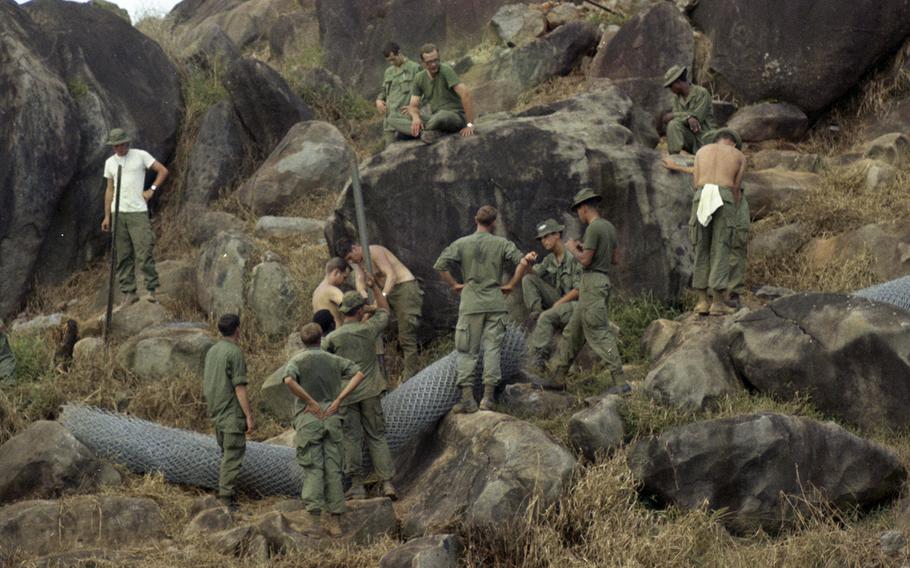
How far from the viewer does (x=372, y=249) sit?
13.9 m

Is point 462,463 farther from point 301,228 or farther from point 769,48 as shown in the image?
point 769,48

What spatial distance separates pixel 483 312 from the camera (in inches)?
476

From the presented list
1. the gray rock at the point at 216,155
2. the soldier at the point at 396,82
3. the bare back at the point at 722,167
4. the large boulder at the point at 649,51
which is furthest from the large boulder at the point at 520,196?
the gray rock at the point at 216,155

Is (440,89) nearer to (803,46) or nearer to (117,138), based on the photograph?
(117,138)

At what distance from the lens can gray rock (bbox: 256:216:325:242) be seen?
1745 cm

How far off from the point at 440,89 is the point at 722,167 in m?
3.07

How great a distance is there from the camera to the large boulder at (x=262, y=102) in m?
19.5

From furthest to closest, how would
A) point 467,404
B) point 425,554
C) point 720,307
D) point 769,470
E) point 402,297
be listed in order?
1. point 402,297
2. point 720,307
3. point 467,404
4. point 769,470
5. point 425,554

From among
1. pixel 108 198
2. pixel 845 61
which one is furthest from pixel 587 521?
pixel 845 61

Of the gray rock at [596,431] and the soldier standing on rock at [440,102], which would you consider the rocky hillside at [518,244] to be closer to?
the gray rock at [596,431]

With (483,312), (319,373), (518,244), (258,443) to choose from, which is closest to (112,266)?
(258,443)

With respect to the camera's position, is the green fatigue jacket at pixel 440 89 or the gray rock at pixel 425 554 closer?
the gray rock at pixel 425 554

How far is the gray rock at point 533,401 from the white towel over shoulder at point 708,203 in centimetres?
195

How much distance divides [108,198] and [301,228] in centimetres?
244
